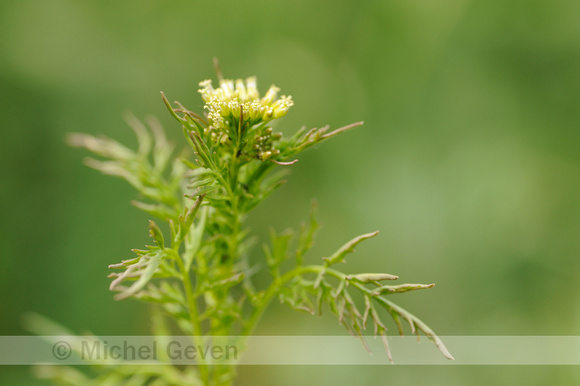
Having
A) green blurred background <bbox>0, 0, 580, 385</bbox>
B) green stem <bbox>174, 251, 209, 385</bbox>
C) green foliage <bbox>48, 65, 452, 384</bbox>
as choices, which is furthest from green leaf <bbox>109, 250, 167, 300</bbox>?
green blurred background <bbox>0, 0, 580, 385</bbox>

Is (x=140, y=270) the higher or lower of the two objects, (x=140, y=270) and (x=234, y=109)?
the lower

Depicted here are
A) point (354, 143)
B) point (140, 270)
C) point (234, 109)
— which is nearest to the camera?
point (140, 270)

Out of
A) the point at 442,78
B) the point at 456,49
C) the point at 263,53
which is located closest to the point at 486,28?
the point at 456,49

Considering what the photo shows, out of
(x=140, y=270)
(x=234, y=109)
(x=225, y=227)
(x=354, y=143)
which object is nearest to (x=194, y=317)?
(x=225, y=227)

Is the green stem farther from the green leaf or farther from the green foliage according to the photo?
the green leaf

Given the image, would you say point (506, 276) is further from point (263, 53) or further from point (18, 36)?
point (18, 36)

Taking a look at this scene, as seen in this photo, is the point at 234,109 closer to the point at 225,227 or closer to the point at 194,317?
the point at 225,227

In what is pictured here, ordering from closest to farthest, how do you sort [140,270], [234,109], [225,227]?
[140,270] < [234,109] < [225,227]

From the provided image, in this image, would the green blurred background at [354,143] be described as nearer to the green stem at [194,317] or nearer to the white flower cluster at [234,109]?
the green stem at [194,317]
